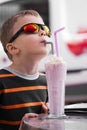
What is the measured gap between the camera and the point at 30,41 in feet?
4.66

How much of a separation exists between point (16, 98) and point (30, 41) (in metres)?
0.23

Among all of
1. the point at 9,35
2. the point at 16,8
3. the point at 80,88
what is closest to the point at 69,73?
the point at 80,88

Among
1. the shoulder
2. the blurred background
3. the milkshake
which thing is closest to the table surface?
the milkshake

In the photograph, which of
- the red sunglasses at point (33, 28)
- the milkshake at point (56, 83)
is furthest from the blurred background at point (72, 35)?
the milkshake at point (56, 83)

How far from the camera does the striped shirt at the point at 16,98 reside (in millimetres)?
1394

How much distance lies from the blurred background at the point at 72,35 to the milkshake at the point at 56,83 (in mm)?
2169

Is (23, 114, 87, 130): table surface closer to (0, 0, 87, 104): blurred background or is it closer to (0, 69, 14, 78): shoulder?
(0, 69, 14, 78): shoulder

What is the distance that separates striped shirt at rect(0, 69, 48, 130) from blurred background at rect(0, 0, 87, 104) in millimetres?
1877

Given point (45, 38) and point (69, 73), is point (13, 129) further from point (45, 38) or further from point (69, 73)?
point (69, 73)

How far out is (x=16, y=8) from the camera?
12.3ft

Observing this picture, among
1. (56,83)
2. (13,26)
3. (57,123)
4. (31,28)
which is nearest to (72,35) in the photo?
(13,26)

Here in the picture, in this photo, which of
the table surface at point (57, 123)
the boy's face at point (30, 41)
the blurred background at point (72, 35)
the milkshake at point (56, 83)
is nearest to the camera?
the table surface at point (57, 123)

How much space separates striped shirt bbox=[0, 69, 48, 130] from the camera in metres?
1.39

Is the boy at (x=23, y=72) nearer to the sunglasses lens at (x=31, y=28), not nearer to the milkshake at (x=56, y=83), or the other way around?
the sunglasses lens at (x=31, y=28)
